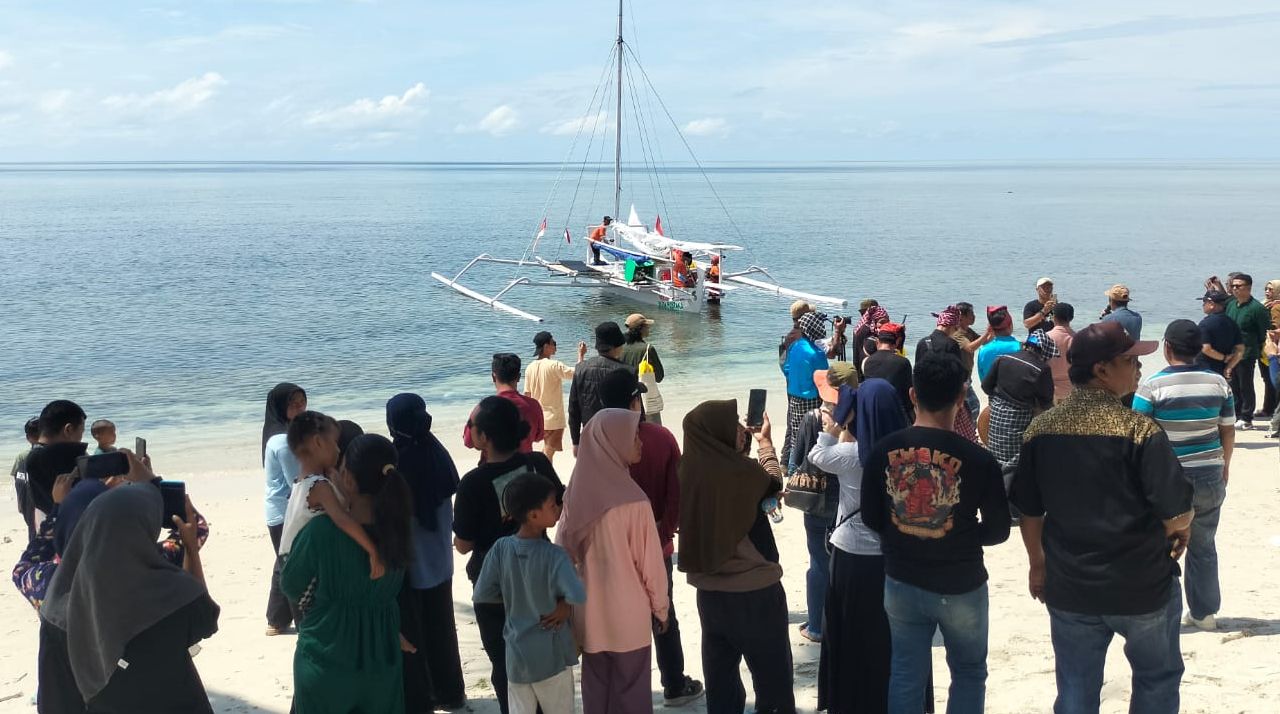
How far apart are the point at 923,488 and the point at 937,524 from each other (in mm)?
145

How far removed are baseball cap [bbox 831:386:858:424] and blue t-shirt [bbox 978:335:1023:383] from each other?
2.70 meters

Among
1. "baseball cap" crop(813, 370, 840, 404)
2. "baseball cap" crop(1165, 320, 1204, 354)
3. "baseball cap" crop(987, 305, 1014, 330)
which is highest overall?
"baseball cap" crop(1165, 320, 1204, 354)

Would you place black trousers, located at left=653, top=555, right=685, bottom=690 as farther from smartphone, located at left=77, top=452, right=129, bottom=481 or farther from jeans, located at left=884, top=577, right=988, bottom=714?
smartphone, located at left=77, top=452, right=129, bottom=481

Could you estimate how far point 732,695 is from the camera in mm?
4301

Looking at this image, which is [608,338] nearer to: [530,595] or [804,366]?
[804,366]

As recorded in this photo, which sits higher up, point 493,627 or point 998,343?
point 998,343

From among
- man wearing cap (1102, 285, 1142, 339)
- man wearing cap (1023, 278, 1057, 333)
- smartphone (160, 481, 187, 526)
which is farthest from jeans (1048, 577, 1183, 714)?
man wearing cap (1102, 285, 1142, 339)

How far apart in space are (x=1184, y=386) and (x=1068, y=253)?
48559 millimetres

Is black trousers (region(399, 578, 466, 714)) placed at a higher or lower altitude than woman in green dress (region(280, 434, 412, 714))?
lower

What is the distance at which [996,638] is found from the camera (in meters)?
5.46

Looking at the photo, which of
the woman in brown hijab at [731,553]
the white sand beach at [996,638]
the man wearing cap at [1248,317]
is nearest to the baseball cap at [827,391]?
the woman in brown hijab at [731,553]

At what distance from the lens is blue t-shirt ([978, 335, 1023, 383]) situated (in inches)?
275

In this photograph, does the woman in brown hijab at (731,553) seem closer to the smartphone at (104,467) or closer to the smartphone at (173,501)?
the smartphone at (173,501)

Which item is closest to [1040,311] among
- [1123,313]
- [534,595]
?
[1123,313]
